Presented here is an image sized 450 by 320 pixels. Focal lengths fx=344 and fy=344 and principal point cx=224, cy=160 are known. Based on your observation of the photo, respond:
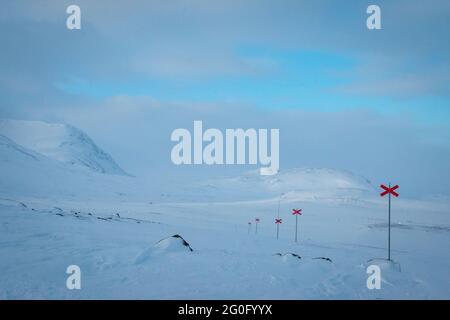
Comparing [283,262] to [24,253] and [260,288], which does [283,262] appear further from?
[24,253]

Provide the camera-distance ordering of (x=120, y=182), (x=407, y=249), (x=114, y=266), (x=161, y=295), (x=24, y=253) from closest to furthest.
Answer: (x=161, y=295) → (x=114, y=266) → (x=24, y=253) → (x=407, y=249) → (x=120, y=182)

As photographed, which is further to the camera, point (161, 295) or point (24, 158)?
point (24, 158)

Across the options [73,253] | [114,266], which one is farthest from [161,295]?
[73,253]

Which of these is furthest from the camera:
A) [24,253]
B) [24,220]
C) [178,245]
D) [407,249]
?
[407,249]

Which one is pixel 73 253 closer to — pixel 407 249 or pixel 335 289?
pixel 335 289

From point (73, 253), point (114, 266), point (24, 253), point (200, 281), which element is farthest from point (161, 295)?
point (24, 253)

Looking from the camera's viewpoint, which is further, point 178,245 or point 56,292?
point 178,245

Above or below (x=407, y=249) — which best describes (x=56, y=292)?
above

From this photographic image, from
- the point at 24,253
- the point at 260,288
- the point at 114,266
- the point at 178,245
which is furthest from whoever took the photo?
the point at 178,245
